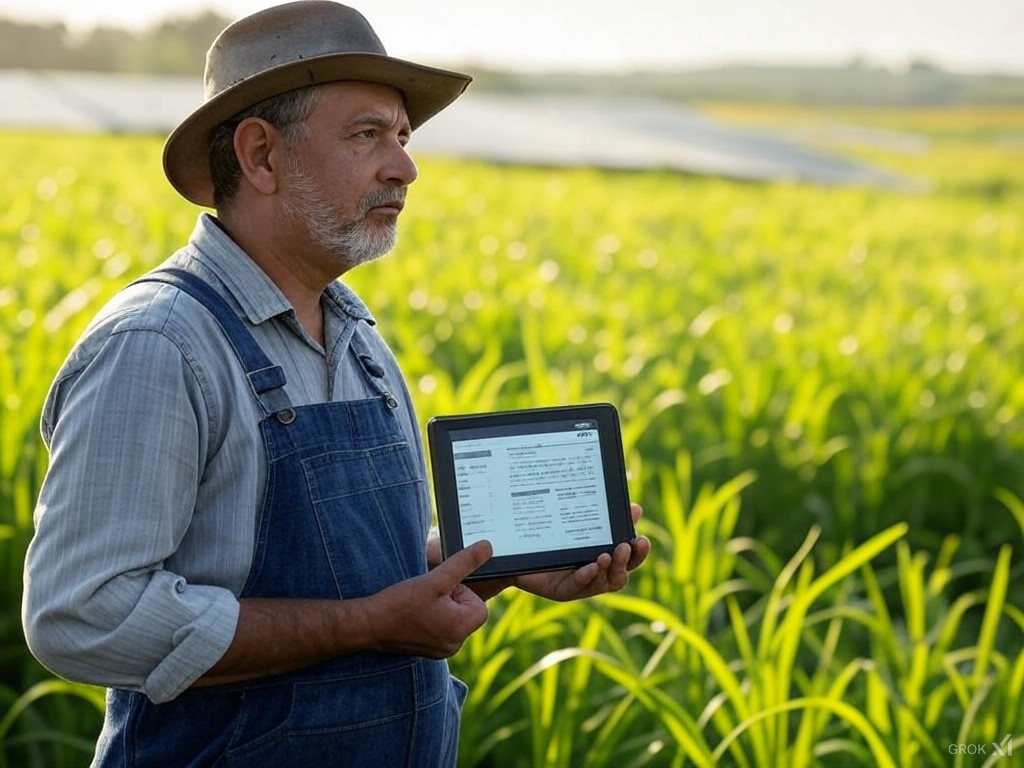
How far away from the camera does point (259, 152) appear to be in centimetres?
179

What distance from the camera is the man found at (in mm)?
1518

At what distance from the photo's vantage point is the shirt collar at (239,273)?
5.62 feet

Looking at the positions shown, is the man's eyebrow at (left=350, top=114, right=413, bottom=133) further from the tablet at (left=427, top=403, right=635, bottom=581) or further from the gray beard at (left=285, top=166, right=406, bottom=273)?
the tablet at (left=427, top=403, right=635, bottom=581)

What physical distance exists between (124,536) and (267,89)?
620 mm

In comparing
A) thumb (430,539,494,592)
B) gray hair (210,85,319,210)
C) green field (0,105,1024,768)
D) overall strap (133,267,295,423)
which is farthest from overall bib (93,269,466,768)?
green field (0,105,1024,768)

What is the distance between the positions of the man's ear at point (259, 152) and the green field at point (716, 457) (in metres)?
1.06

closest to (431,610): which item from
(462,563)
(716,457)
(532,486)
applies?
(462,563)

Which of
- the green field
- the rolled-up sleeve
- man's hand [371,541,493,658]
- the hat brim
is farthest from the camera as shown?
the green field

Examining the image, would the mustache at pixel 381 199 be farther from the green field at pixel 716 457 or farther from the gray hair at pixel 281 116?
the green field at pixel 716 457

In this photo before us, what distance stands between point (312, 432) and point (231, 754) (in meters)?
0.41

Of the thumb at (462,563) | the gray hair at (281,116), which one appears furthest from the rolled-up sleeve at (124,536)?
the gray hair at (281,116)

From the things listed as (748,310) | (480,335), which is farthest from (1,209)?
(748,310)

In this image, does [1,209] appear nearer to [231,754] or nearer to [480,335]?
[480,335]

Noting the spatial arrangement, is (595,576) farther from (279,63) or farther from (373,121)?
(279,63)
